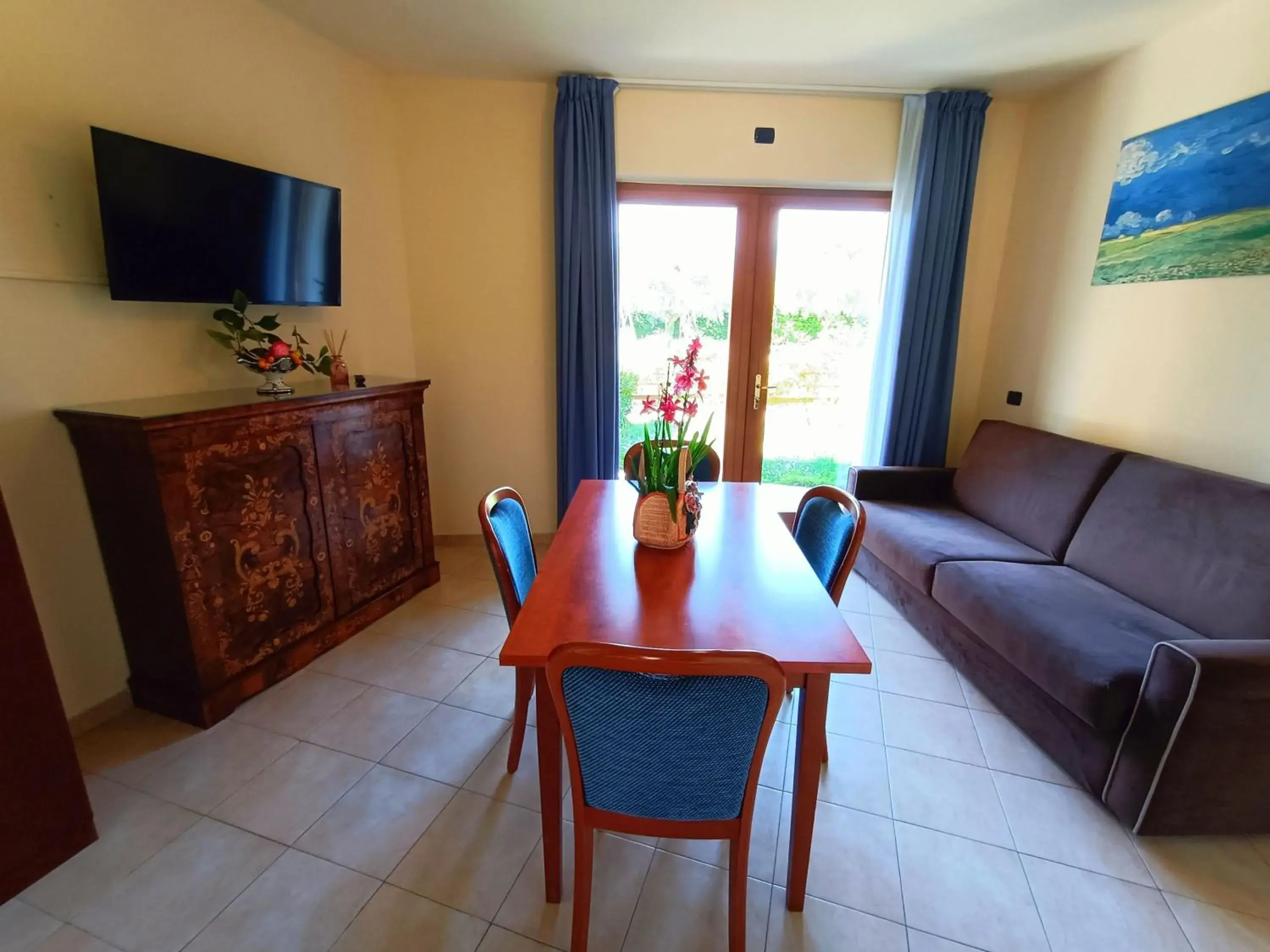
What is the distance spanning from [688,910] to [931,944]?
59 centimetres

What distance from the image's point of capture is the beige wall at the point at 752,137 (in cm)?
306

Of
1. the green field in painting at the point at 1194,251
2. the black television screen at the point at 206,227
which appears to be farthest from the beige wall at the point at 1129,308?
the black television screen at the point at 206,227

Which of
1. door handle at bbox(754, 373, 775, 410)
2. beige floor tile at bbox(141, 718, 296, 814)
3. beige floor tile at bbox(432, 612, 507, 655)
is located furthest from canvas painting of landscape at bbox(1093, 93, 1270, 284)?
beige floor tile at bbox(141, 718, 296, 814)

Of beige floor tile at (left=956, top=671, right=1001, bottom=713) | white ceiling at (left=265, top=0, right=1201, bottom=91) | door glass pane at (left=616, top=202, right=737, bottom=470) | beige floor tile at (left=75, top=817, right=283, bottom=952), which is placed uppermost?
white ceiling at (left=265, top=0, right=1201, bottom=91)

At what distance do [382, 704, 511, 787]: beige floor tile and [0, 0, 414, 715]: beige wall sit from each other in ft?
3.88

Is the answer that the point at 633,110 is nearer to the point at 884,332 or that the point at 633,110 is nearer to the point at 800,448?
the point at 884,332

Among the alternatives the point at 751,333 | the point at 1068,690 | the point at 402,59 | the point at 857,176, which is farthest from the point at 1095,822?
the point at 402,59

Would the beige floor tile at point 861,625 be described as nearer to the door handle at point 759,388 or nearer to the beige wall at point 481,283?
the door handle at point 759,388

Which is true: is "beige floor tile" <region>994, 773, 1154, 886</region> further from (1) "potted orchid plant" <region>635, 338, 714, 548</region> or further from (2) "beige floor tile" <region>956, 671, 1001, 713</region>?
(1) "potted orchid plant" <region>635, 338, 714, 548</region>

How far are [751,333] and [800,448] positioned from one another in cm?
88

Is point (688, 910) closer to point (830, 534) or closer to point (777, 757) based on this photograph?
point (777, 757)

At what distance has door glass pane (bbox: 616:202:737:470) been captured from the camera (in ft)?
11.0

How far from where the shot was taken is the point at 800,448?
3.72 m

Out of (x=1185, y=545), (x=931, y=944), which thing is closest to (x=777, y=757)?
(x=931, y=944)
